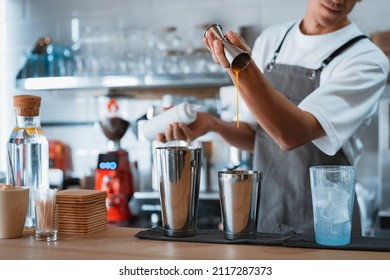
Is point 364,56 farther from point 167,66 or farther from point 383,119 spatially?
point 167,66

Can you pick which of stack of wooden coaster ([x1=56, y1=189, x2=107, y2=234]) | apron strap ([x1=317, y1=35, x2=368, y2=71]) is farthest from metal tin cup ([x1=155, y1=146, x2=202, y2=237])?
apron strap ([x1=317, y1=35, x2=368, y2=71])

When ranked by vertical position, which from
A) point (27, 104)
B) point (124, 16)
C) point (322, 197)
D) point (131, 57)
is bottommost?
point (322, 197)

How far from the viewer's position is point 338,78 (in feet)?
5.94

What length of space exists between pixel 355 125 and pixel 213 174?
1546mm

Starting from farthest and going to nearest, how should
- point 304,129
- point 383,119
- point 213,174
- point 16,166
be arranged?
point 213,174, point 383,119, point 304,129, point 16,166

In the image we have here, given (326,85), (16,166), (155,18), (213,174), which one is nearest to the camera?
(16,166)

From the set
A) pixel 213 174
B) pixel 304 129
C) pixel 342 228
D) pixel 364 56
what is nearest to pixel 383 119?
pixel 213 174

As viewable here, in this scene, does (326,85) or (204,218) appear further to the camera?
(204,218)

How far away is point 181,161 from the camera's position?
4.41 ft

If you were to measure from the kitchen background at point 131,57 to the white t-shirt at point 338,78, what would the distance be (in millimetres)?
967

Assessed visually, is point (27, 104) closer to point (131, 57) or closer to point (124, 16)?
point (131, 57)

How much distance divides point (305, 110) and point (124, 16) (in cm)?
217

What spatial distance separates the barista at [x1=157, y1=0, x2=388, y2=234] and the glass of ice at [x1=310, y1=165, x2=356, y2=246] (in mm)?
357

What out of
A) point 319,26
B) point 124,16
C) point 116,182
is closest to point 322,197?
point 319,26
